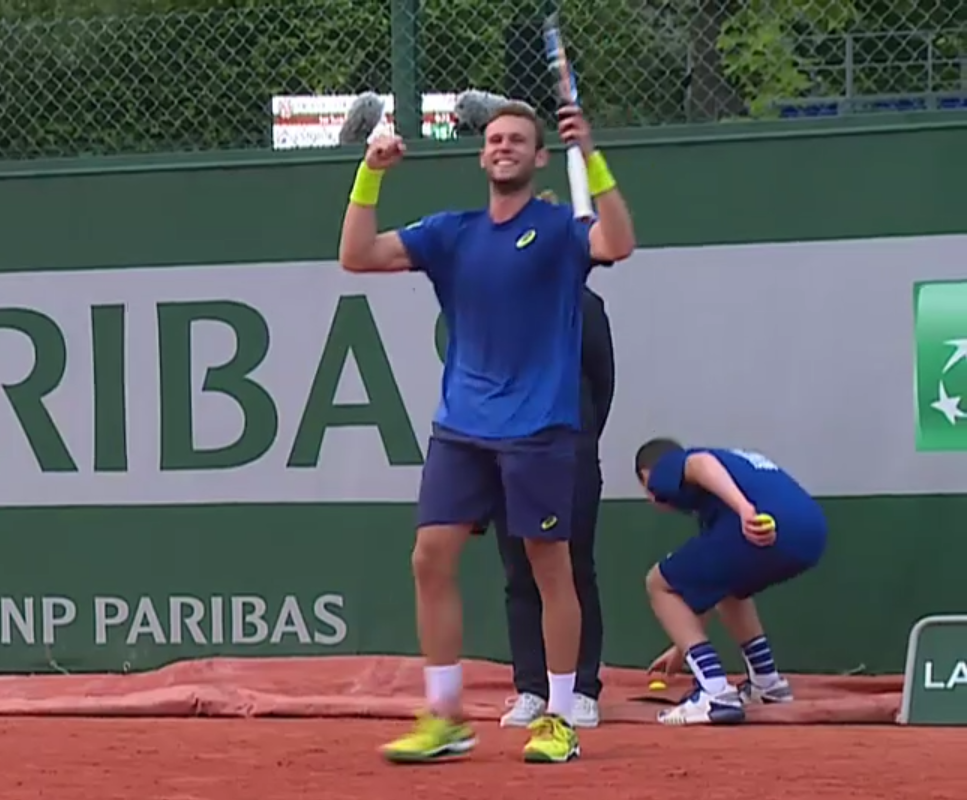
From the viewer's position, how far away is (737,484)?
6.46m

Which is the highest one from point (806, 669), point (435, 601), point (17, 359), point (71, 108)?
point (71, 108)

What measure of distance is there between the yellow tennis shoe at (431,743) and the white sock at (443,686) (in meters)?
0.05

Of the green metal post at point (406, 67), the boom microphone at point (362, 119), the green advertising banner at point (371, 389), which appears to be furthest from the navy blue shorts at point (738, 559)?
the boom microphone at point (362, 119)

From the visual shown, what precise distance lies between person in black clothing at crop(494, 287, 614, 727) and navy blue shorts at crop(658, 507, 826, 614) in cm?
Answer: 32

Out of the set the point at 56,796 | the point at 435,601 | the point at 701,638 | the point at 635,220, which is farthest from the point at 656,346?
the point at 56,796

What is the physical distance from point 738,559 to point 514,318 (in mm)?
1405

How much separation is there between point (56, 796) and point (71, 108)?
394cm

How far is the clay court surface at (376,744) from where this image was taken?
501 cm

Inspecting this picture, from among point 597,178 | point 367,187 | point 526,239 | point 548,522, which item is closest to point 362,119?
point 367,187

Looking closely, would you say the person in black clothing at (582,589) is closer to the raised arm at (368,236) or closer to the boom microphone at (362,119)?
the raised arm at (368,236)

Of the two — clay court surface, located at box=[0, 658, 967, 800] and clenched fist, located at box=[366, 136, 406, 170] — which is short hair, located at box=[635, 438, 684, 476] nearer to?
clay court surface, located at box=[0, 658, 967, 800]

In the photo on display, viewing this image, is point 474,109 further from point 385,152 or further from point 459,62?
point 385,152

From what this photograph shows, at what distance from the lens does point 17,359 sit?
25.2 feet

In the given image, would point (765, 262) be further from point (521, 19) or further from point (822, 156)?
point (521, 19)
